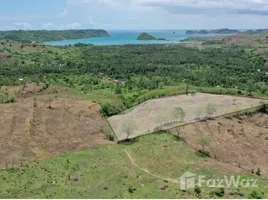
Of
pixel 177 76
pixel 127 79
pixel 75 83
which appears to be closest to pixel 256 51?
pixel 177 76

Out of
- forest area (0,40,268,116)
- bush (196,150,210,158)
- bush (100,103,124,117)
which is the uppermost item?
forest area (0,40,268,116)

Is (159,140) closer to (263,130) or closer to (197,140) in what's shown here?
(197,140)

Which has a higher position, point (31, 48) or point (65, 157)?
point (31, 48)

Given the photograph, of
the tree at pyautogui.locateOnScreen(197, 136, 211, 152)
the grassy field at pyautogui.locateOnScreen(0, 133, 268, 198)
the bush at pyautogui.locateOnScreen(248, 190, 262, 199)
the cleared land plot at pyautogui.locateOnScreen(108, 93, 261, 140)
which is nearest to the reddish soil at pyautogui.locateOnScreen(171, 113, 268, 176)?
the tree at pyautogui.locateOnScreen(197, 136, 211, 152)

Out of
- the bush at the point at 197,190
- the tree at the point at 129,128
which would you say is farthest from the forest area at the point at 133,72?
the bush at the point at 197,190

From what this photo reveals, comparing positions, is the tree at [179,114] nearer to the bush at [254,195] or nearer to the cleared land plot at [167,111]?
the cleared land plot at [167,111]

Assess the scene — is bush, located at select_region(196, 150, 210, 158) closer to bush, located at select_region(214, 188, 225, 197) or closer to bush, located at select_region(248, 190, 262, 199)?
bush, located at select_region(214, 188, 225, 197)
